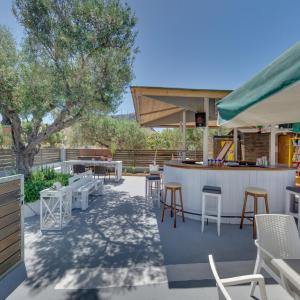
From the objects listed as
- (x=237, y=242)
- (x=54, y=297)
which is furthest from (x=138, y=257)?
(x=237, y=242)

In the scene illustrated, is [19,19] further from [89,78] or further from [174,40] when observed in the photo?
[174,40]

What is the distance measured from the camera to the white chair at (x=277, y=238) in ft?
6.76

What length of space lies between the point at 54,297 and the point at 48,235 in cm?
182

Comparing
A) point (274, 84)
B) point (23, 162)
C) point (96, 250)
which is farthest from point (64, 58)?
point (274, 84)

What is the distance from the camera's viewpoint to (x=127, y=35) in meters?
5.67

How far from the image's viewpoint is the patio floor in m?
2.36

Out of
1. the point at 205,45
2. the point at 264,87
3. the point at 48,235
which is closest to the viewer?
the point at 264,87

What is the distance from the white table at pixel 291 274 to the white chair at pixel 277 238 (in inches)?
16.7

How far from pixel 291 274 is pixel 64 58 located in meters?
6.06

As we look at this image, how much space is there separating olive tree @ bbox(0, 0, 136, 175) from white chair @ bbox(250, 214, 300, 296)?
479 centimetres

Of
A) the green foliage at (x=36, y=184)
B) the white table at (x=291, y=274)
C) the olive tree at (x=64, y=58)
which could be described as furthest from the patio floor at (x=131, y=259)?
the olive tree at (x=64, y=58)

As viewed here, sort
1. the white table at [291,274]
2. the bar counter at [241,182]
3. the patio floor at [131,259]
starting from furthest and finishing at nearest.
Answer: the bar counter at [241,182], the patio floor at [131,259], the white table at [291,274]

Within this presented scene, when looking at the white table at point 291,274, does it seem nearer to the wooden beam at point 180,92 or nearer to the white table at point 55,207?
the white table at point 55,207

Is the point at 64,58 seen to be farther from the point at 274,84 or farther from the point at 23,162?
the point at 274,84
